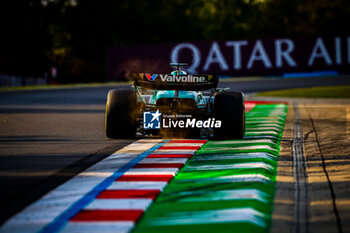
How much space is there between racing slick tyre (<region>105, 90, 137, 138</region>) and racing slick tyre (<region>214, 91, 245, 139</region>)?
4.53 feet

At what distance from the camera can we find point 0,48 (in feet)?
159

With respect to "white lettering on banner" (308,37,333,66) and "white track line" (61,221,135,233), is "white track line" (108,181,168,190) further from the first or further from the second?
"white lettering on banner" (308,37,333,66)

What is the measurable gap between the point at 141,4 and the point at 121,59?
27.6m

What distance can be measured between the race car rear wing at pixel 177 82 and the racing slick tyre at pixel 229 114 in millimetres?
296

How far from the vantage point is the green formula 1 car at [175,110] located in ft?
30.8

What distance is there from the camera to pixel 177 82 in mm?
9320

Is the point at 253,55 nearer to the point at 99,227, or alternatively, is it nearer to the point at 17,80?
the point at 17,80

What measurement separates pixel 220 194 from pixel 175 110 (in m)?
3.82

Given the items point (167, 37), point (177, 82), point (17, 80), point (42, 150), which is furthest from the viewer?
point (167, 37)

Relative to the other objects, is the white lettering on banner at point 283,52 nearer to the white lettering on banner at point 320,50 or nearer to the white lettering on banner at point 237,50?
the white lettering on banner at point 320,50

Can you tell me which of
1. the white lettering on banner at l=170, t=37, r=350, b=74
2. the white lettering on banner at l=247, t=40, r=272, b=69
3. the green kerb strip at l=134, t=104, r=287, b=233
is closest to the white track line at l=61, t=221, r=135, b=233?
the green kerb strip at l=134, t=104, r=287, b=233

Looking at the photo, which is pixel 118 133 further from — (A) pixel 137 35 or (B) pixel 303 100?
(A) pixel 137 35

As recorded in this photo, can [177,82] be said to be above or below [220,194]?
above

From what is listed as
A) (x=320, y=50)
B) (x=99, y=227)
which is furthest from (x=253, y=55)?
(x=99, y=227)
